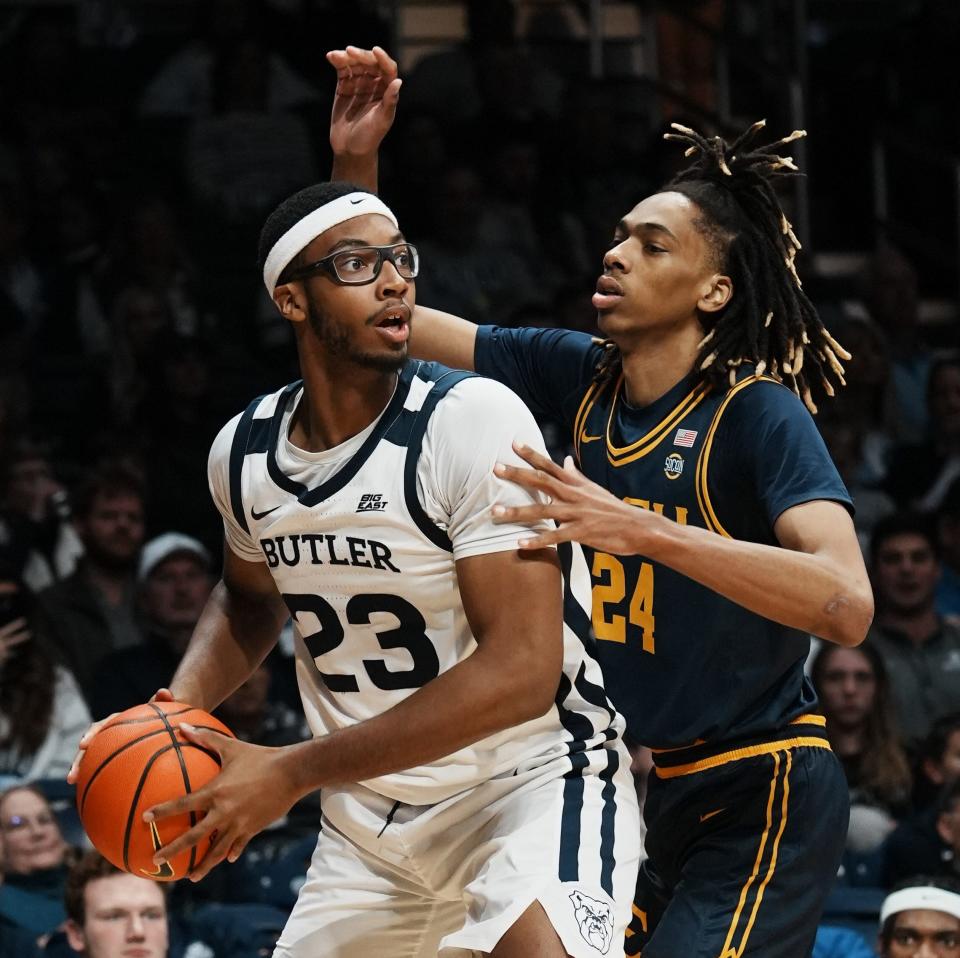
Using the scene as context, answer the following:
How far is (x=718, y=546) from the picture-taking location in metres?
3.48

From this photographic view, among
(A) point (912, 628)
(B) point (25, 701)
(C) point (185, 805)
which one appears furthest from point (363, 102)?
(A) point (912, 628)

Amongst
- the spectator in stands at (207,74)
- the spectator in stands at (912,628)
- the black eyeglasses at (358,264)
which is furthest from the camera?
the spectator in stands at (207,74)

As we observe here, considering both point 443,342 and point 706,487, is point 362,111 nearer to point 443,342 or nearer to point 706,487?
point 443,342

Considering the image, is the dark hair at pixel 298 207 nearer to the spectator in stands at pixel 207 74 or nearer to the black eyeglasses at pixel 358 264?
the black eyeglasses at pixel 358 264

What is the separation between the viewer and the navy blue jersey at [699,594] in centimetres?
382

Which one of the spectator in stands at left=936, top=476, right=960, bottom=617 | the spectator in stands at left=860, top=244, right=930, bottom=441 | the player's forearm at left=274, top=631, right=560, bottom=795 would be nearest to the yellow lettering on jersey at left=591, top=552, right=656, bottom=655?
the player's forearm at left=274, top=631, right=560, bottom=795

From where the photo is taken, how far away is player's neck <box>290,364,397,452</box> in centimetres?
365

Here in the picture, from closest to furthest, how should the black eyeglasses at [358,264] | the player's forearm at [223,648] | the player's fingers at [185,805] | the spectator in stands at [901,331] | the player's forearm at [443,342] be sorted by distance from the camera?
1. the player's fingers at [185,805]
2. the black eyeglasses at [358,264]
3. the player's forearm at [223,648]
4. the player's forearm at [443,342]
5. the spectator in stands at [901,331]

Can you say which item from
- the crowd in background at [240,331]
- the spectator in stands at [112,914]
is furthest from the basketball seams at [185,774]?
the crowd in background at [240,331]

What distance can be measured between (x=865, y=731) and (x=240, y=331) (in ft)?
12.9

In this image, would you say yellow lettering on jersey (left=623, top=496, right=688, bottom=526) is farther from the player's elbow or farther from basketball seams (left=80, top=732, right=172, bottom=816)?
basketball seams (left=80, top=732, right=172, bottom=816)

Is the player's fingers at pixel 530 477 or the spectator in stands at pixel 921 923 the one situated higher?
the player's fingers at pixel 530 477

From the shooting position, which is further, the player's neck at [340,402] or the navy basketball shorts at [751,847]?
the navy basketball shorts at [751,847]

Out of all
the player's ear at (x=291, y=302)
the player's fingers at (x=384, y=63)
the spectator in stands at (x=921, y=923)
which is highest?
the player's fingers at (x=384, y=63)
